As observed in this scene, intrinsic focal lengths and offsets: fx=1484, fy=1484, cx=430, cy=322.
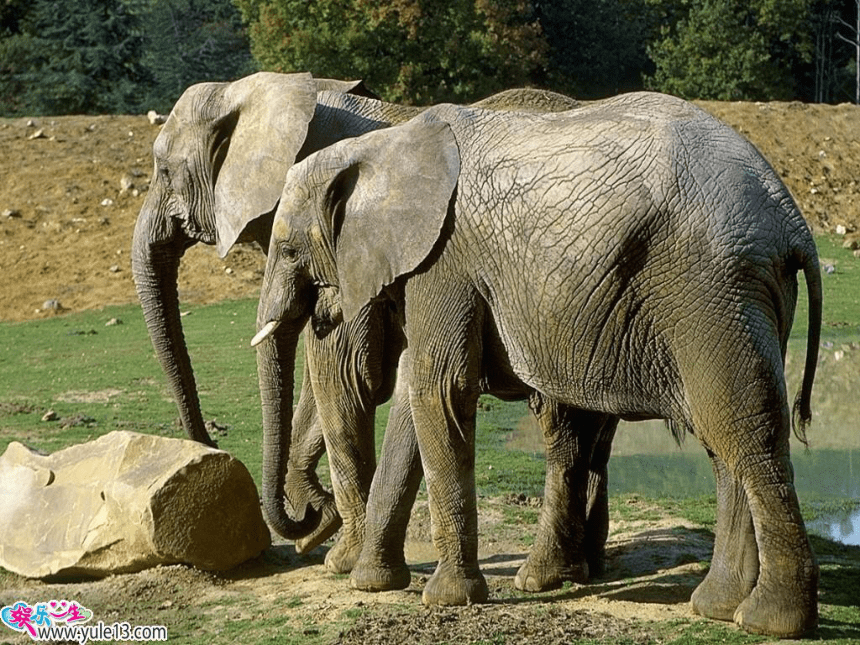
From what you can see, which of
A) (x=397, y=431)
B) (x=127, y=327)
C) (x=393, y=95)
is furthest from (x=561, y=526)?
(x=393, y=95)

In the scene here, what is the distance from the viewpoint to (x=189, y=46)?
3322 cm

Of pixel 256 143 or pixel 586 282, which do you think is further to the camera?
pixel 256 143

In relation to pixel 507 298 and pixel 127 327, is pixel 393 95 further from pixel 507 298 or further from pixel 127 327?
pixel 507 298

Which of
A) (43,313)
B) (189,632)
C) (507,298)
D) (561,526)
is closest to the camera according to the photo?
(507,298)

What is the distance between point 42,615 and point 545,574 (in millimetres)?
2350

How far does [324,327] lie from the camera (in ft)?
22.6

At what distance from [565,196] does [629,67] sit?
3050 cm

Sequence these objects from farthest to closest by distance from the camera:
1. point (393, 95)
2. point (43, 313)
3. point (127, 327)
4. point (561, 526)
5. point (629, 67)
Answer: point (629, 67) < point (393, 95) < point (43, 313) < point (127, 327) < point (561, 526)

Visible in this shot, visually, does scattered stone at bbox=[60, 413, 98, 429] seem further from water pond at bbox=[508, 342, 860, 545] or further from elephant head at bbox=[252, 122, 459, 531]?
elephant head at bbox=[252, 122, 459, 531]

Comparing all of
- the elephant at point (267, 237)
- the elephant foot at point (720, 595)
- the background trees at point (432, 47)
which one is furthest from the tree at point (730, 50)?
the elephant foot at point (720, 595)

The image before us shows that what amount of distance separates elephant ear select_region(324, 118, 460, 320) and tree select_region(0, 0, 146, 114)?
24.2m

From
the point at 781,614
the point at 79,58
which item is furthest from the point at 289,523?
the point at 79,58

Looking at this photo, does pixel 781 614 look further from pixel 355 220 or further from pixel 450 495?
pixel 355 220

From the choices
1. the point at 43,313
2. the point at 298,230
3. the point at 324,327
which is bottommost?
the point at 43,313
